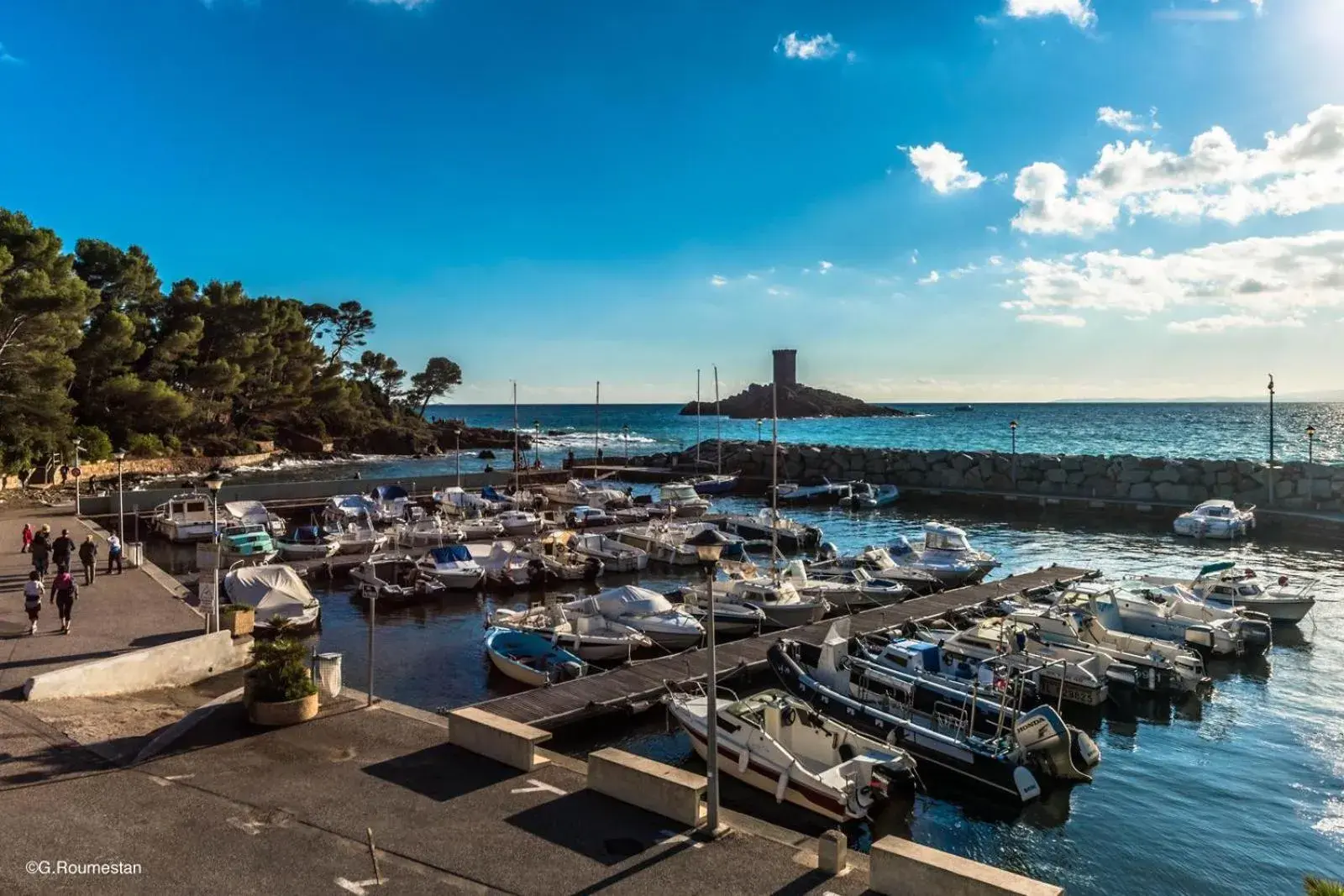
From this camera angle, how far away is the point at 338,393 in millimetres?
98312

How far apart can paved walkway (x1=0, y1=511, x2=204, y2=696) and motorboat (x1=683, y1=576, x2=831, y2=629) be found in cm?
1369

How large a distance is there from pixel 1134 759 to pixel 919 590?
13.8 m

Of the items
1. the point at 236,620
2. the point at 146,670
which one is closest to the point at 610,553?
the point at 236,620

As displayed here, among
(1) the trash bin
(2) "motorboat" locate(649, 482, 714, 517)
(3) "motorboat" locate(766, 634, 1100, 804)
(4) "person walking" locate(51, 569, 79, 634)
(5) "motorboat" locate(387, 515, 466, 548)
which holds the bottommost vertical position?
(3) "motorboat" locate(766, 634, 1100, 804)

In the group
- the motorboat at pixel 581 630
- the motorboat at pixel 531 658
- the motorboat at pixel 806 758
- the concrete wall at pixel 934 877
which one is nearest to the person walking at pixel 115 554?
the motorboat at pixel 581 630

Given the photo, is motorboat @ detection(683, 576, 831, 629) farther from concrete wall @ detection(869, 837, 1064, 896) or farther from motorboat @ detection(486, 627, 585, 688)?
concrete wall @ detection(869, 837, 1064, 896)

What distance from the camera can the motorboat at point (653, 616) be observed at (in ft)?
74.8

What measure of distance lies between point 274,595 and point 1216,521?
42.0m

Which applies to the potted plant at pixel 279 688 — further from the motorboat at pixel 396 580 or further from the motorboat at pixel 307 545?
the motorboat at pixel 307 545

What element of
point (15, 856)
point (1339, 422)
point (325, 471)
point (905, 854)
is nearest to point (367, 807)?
point (15, 856)

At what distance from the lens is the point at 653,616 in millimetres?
23250

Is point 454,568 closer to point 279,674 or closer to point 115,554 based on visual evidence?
point 115,554

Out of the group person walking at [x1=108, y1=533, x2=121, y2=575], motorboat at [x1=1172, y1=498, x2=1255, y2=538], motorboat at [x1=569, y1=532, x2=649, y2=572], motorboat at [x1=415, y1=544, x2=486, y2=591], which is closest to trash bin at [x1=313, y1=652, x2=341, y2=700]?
person walking at [x1=108, y1=533, x2=121, y2=575]

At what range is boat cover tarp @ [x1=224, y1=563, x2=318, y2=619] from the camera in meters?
24.4
